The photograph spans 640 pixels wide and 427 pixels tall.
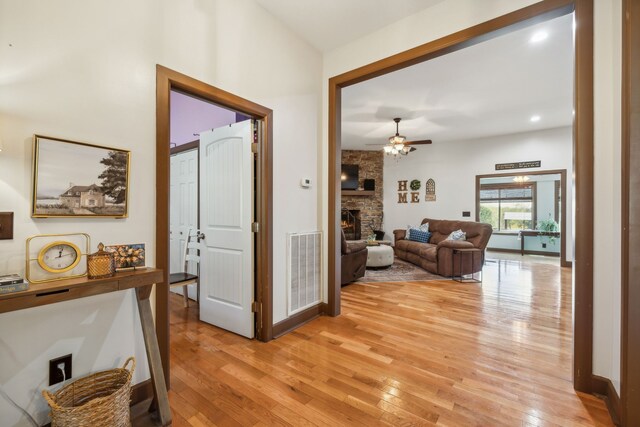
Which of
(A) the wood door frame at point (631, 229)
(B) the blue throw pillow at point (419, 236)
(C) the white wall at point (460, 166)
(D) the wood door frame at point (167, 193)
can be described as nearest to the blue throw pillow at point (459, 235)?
(B) the blue throw pillow at point (419, 236)

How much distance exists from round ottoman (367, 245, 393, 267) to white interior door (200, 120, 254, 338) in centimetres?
343

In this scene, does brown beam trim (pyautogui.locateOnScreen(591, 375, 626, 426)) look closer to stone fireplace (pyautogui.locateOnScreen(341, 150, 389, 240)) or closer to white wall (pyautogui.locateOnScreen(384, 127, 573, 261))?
white wall (pyautogui.locateOnScreen(384, 127, 573, 261))

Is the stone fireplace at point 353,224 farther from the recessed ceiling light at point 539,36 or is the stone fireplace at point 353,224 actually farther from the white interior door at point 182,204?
the recessed ceiling light at point 539,36

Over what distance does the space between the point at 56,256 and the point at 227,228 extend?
4.79ft

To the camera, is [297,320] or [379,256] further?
[379,256]

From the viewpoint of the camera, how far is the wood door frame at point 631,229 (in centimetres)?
142

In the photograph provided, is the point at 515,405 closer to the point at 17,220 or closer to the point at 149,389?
the point at 149,389

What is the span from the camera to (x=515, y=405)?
172cm

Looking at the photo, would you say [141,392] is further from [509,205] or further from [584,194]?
[509,205]

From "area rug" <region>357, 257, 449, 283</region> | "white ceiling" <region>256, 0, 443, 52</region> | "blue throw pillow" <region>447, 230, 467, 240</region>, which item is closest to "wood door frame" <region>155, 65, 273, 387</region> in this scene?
"white ceiling" <region>256, 0, 443, 52</region>

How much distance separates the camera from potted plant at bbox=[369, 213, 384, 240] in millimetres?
8523

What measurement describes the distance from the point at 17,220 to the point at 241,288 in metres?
1.67

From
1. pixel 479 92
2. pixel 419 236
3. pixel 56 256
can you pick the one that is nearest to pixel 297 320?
pixel 56 256

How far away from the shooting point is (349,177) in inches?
324
